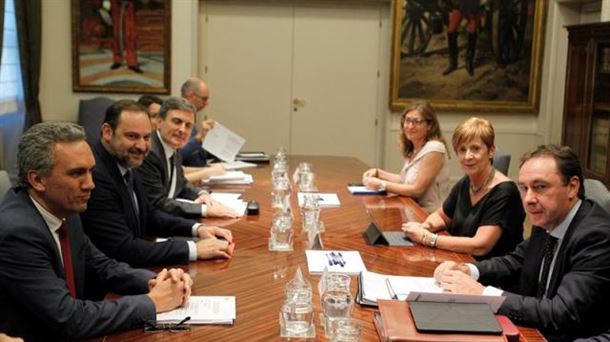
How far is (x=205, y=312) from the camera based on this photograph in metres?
1.96

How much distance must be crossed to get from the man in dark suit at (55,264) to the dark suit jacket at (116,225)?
0.78 ft

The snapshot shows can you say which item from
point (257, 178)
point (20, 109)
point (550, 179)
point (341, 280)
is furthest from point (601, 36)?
point (20, 109)

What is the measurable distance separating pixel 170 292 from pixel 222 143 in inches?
127

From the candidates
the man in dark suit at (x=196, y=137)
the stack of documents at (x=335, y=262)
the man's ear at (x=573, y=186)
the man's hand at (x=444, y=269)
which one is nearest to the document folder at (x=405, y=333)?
the man's hand at (x=444, y=269)

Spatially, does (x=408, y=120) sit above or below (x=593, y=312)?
above

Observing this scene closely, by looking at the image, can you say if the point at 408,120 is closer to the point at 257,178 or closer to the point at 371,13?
the point at 257,178

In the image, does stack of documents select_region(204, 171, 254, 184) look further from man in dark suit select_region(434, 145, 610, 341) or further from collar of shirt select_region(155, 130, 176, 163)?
man in dark suit select_region(434, 145, 610, 341)

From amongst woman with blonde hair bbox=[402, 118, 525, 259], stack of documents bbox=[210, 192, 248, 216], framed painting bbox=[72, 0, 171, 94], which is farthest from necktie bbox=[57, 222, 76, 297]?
framed painting bbox=[72, 0, 171, 94]

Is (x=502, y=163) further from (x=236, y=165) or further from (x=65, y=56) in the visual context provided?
(x=65, y=56)

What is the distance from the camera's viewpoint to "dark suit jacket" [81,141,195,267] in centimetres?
249

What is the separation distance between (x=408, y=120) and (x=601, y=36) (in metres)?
2.37

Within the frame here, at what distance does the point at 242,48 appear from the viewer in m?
7.14

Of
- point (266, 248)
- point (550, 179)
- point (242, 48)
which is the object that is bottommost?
point (266, 248)

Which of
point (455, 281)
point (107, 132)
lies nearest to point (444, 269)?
point (455, 281)
